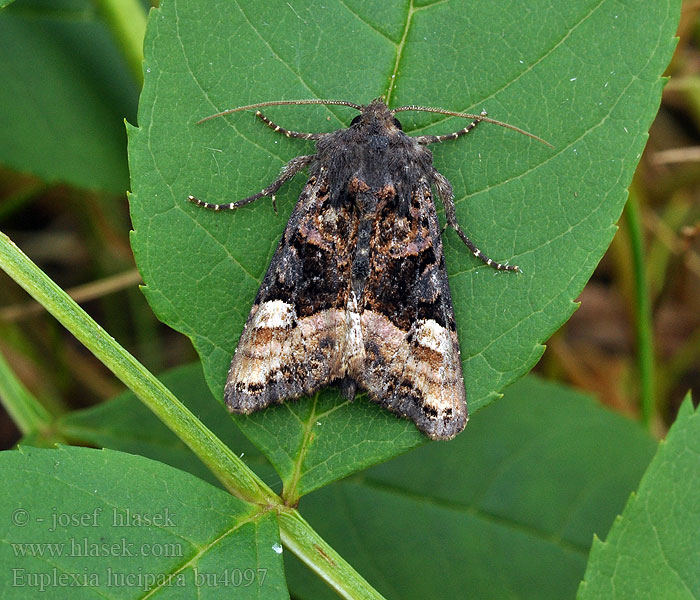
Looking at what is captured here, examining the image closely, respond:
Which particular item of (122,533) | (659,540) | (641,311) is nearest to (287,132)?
(122,533)

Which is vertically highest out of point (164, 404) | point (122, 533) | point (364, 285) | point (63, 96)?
point (63, 96)

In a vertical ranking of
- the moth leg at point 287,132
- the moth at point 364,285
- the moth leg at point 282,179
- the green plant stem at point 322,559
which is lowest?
the green plant stem at point 322,559

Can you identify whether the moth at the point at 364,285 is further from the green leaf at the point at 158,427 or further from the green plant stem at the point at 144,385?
the green leaf at the point at 158,427

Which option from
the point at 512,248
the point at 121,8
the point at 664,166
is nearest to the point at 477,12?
the point at 512,248

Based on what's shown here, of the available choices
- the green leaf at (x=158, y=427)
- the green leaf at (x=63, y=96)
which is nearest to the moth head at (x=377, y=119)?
the green leaf at (x=158, y=427)

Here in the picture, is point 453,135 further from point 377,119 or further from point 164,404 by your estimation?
point 164,404

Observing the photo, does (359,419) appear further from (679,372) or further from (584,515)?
(679,372)
